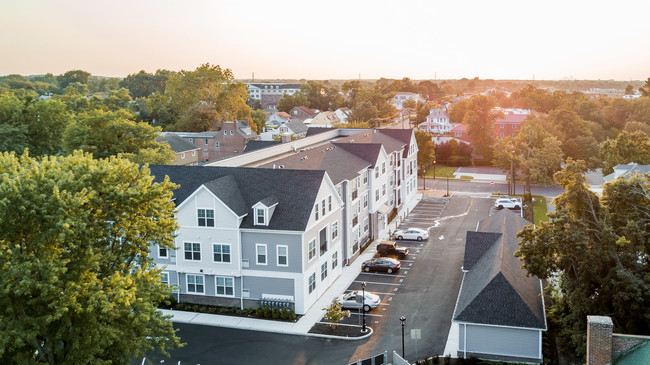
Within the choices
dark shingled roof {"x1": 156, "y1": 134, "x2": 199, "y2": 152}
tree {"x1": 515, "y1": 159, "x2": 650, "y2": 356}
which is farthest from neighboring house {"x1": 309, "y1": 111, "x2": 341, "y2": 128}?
tree {"x1": 515, "y1": 159, "x2": 650, "y2": 356}

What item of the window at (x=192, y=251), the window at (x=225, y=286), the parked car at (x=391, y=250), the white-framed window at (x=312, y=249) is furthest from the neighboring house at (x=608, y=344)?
the parked car at (x=391, y=250)

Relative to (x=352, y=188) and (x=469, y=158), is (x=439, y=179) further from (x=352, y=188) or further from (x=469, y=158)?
(x=352, y=188)

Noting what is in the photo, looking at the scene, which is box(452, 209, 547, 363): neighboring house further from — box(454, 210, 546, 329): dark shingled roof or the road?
the road

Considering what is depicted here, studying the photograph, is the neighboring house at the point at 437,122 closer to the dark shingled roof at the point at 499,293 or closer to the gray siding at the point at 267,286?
the dark shingled roof at the point at 499,293

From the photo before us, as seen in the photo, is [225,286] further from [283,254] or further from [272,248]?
[283,254]

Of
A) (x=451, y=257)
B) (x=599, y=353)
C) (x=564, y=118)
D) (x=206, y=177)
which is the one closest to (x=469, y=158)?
(x=564, y=118)

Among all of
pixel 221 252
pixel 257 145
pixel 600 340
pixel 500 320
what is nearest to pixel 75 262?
pixel 221 252
